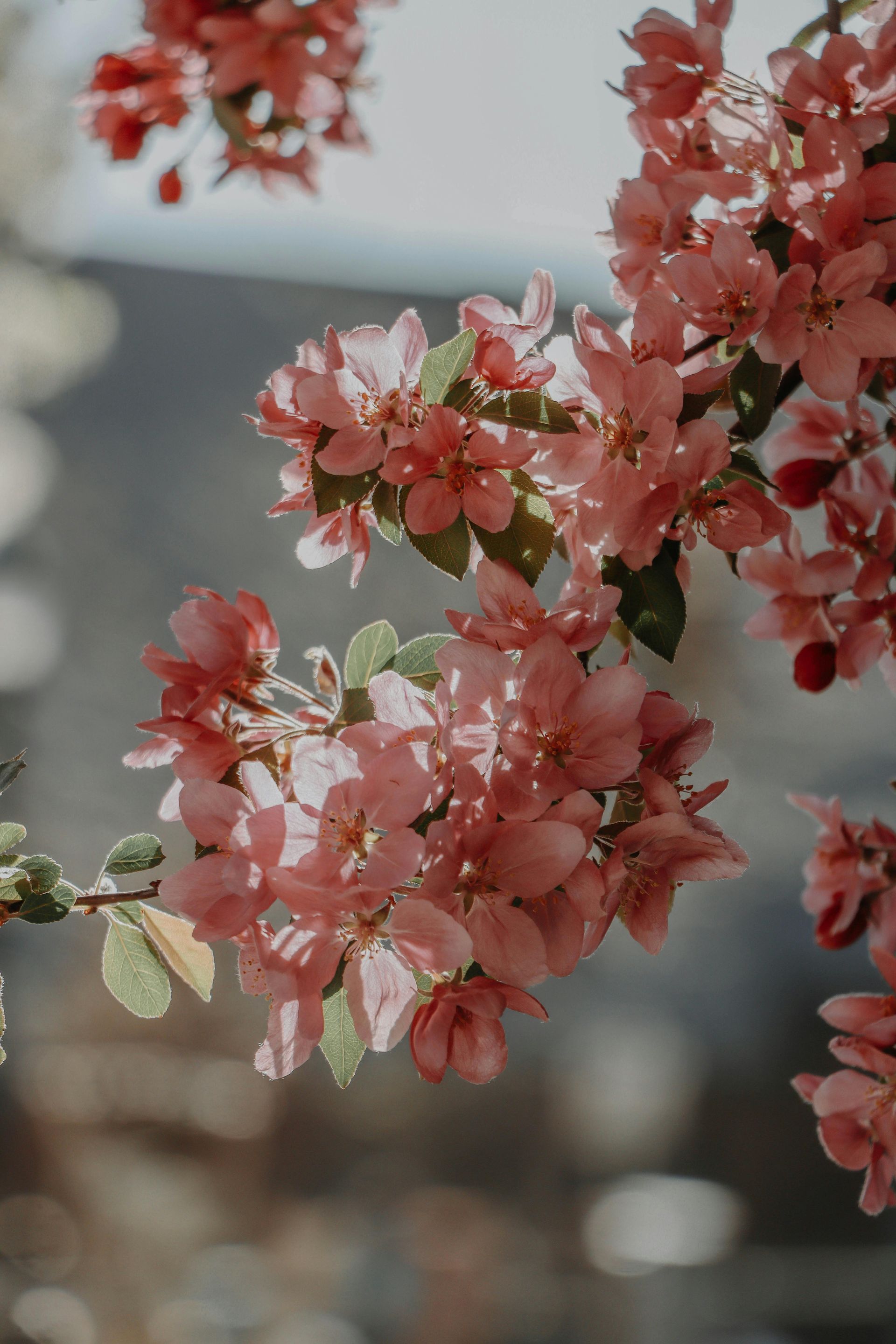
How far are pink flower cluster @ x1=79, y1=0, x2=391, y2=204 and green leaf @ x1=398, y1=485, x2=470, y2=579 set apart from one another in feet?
0.79

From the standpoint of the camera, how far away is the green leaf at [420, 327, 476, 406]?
44 cm

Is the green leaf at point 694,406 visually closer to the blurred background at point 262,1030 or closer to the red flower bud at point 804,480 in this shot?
the red flower bud at point 804,480

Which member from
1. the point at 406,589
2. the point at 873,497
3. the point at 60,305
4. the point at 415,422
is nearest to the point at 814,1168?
the point at 406,589

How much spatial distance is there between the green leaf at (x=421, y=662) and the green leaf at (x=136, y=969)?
198mm

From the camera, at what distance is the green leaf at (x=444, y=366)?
17.1 inches

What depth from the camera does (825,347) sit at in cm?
46

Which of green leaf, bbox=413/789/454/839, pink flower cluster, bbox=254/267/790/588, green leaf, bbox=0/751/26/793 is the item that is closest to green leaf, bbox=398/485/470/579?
pink flower cluster, bbox=254/267/790/588

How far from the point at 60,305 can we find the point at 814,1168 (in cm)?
323

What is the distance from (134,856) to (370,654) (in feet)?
0.53

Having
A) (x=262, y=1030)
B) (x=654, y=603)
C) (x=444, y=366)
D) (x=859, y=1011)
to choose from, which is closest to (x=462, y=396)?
(x=444, y=366)

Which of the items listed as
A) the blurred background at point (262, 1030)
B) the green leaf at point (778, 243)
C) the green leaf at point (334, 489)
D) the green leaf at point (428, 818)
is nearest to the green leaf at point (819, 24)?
the green leaf at point (778, 243)

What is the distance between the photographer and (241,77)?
50 cm

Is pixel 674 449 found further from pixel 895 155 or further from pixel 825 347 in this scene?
pixel 895 155

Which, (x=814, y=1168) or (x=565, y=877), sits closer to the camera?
(x=565, y=877)
